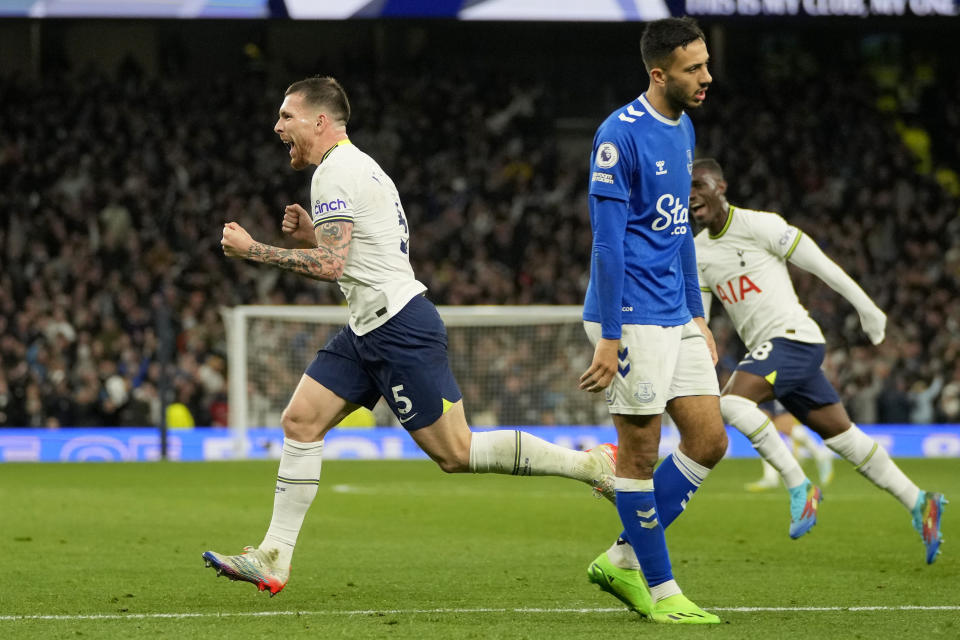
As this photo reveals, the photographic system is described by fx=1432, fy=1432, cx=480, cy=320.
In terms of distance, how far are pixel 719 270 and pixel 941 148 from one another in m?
20.6

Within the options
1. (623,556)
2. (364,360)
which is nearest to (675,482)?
(623,556)

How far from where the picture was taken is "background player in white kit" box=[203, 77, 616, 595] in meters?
5.89

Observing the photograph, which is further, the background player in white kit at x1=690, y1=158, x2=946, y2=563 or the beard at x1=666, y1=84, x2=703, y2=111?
the background player in white kit at x1=690, y1=158, x2=946, y2=563

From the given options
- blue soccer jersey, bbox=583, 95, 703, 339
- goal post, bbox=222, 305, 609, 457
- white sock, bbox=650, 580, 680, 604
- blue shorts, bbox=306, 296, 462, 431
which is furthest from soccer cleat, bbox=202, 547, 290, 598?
goal post, bbox=222, 305, 609, 457

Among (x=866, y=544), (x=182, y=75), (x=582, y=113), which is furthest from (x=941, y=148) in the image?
(x=866, y=544)

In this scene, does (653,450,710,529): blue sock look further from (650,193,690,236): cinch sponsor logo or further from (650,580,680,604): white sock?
(650,193,690,236): cinch sponsor logo

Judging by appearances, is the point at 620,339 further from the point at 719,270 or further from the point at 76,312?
the point at 76,312

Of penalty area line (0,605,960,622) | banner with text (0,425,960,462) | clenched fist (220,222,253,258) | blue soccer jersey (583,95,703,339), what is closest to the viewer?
blue soccer jersey (583,95,703,339)

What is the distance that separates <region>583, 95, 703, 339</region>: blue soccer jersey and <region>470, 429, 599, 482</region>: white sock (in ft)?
2.43

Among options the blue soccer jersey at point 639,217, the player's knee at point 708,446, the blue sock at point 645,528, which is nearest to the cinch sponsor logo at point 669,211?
the blue soccer jersey at point 639,217

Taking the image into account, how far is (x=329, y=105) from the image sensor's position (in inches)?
241

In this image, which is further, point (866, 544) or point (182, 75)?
point (182, 75)

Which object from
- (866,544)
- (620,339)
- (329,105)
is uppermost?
(329,105)

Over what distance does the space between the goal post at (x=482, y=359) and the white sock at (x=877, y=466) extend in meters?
11.1
